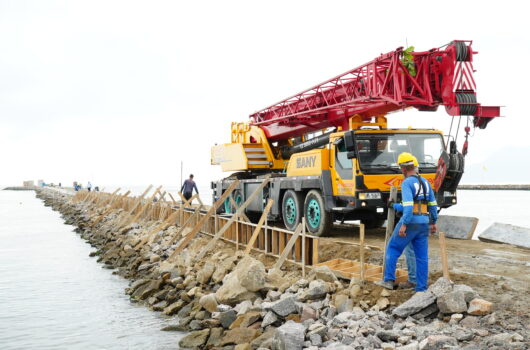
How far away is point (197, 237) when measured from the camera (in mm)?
15930

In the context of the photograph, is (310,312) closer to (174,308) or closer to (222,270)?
(222,270)

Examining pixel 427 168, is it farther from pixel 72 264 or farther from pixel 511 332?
pixel 72 264

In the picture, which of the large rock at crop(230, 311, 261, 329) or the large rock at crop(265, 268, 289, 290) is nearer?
the large rock at crop(230, 311, 261, 329)

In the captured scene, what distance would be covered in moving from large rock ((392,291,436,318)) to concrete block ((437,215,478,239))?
238 inches

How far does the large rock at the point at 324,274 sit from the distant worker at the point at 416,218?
53.9 inches

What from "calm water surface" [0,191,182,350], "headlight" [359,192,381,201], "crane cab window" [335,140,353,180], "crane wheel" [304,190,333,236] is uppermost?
"crane cab window" [335,140,353,180]

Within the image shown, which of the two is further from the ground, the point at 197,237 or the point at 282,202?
the point at 282,202

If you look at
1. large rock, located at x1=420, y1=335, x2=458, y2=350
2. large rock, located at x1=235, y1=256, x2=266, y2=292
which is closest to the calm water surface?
large rock, located at x1=235, y1=256, x2=266, y2=292

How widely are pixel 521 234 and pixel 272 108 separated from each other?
325 inches

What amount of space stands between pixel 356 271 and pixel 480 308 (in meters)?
2.78

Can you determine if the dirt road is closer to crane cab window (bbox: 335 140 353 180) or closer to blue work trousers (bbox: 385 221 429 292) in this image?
blue work trousers (bbox: 385 221 429 292)

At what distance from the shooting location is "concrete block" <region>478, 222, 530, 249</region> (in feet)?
35.9

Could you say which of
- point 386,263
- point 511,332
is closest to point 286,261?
point 386,263

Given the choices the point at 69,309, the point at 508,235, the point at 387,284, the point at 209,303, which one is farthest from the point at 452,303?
the point at 69,309
